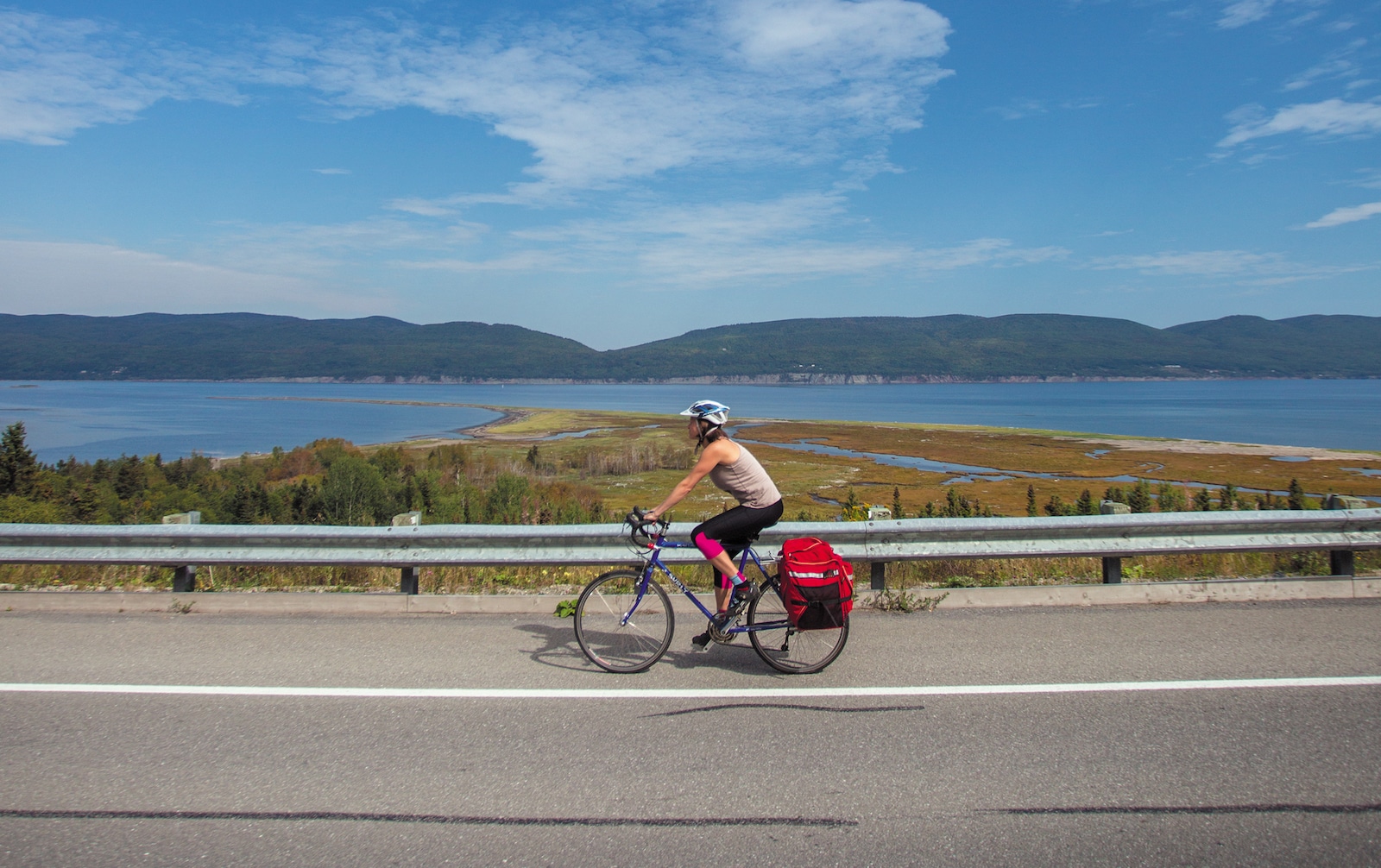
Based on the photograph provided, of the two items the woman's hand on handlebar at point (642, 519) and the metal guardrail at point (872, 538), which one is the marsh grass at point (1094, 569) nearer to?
the metal guardrail at point (872, 538)

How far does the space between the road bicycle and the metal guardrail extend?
1.43 metres

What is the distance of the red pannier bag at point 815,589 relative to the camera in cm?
580

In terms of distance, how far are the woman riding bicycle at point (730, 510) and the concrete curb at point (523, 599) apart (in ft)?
5.81

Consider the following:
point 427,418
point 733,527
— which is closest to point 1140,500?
point 733,527

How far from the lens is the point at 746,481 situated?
6047 mm

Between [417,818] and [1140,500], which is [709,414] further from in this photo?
[1140,500]

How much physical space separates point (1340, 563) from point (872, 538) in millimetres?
4810

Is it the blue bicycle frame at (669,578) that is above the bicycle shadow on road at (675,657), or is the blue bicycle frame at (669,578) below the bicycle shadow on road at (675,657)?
above

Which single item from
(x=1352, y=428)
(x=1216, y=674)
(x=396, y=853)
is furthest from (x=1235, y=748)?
(x=1352, y=428)

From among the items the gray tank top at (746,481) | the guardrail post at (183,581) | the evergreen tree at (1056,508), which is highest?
the gray tank top at (746,481)

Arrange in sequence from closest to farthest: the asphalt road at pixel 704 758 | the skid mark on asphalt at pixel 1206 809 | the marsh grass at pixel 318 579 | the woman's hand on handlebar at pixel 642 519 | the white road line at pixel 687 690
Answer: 1. the asphalt road at pixel 704 758
2. the skid mark on asphalt at pixel 1206 809
3. the white road line at pixel 687 690
4. the woman's hand on handlebar at pixel 642 519
5. the marsh grass at pixel 318 579

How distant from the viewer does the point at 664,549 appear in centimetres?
661

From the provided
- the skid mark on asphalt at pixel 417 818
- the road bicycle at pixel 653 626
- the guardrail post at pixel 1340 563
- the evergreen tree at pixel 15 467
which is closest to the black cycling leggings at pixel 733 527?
the road bicycle at pixel 653 626

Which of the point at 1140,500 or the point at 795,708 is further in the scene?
the point at 1140,500
